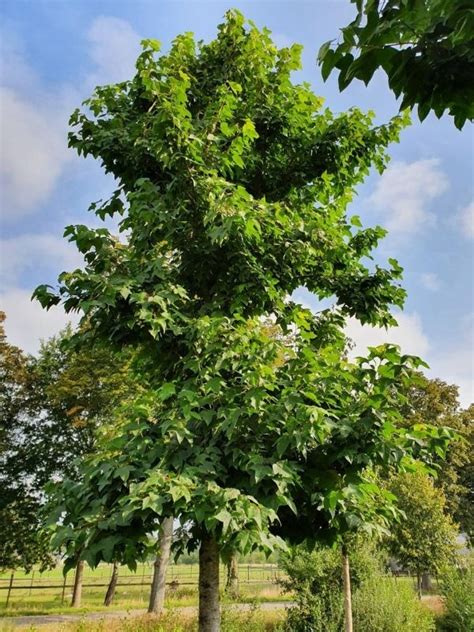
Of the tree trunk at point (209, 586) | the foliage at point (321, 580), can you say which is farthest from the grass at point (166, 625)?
the tree trunk at point (209, 586)

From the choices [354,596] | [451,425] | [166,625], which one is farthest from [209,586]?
[451,425]

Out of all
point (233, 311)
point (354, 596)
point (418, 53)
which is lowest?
point (354, 596)

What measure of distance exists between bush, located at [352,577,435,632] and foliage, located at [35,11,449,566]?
6.03 meters

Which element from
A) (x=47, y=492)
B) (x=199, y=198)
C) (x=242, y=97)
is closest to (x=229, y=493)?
(x=47, y=492)

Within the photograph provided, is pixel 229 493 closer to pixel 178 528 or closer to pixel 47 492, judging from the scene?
pixel 178 528

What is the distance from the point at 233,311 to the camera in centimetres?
471

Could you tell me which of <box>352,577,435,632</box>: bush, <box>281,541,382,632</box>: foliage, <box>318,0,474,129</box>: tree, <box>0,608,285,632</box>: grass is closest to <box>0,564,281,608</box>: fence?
<box>0,608,285,632</box>: grass

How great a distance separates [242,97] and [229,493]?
452 cm

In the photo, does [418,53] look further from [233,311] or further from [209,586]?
[209,586]

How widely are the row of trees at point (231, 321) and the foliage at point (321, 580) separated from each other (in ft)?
21.4

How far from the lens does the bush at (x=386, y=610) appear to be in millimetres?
9078

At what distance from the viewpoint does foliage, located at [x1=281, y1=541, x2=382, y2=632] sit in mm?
9883

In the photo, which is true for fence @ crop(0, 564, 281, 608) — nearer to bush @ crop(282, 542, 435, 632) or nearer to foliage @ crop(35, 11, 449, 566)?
bush @ crop(282, 542, 435, 632)

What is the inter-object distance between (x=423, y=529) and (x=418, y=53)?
59.2ft
